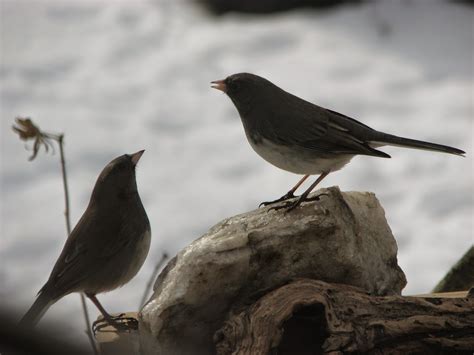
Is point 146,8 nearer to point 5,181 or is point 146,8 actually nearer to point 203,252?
point 5,181

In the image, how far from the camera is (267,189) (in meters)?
5.88

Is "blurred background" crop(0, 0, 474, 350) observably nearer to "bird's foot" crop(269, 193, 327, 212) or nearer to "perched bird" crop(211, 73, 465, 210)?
"perched bird" crop(211, 73, 465, 210)

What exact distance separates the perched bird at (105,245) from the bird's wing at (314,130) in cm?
51

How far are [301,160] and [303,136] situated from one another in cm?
9

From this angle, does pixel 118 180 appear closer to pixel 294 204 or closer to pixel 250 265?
pixel 294 204

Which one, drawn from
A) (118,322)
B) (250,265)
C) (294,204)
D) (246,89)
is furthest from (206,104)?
(250,265)

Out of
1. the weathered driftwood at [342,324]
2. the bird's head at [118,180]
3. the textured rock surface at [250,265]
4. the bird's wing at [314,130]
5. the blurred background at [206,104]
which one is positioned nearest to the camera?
the weathered driftwood at [342,324]

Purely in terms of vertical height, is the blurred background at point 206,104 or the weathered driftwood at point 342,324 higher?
the blurred background at point 206,104

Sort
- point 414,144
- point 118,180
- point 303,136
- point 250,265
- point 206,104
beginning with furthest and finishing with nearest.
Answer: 1. point 206,104
2. point 118,180
3. point 303,136
4. point 414,144
5. point 250,265

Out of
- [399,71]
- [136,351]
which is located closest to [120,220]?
[136,351]

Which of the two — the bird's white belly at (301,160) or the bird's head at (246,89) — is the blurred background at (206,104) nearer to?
the bird's head at (246,89)

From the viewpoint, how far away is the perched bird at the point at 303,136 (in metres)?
3.05

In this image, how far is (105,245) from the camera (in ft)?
10.4

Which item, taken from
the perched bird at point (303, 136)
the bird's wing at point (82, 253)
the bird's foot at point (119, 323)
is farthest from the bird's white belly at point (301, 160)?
the bird's foot at point (119, 323)
